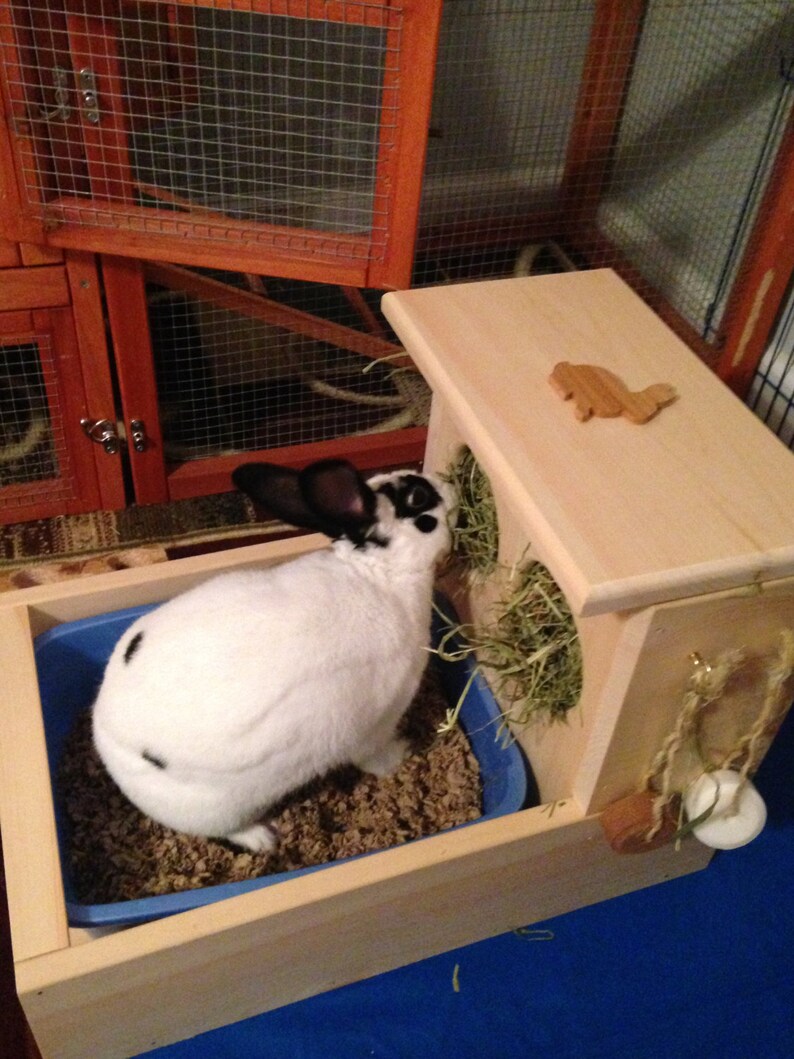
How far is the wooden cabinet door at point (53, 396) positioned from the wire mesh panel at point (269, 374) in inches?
6.3

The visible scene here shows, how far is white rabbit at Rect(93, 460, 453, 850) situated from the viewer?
0.92m

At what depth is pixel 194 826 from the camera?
1030 millimetres

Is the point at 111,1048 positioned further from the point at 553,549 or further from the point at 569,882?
the point at 553,549

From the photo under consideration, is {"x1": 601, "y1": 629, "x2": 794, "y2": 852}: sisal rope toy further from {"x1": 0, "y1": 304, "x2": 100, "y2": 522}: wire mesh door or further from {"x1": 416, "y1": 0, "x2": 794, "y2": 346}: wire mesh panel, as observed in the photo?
{"x1": 416, "y1": 0, "x2": 794, "y2": 346}: wire mesh panel

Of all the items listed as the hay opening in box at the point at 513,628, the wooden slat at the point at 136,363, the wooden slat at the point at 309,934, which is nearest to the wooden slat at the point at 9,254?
the wooden slat at the point at 136,363

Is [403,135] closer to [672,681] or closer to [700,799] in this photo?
[672,681]

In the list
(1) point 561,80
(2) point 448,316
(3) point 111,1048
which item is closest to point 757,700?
(2) point 448,316

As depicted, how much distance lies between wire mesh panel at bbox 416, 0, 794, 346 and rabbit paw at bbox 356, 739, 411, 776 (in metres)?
1.15

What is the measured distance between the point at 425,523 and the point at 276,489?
18cm

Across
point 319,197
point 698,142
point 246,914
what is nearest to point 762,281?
point 698,142

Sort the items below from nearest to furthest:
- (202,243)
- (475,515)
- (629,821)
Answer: (629,821), (475,515), (202,243)

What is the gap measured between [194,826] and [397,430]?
993 millimetres

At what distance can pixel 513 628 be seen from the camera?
3.61 feet

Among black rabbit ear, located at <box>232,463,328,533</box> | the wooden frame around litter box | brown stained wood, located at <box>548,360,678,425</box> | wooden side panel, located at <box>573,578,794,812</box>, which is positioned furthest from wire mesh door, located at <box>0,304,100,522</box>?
wooden side panel, located at <box>573,578,794,812</box>
